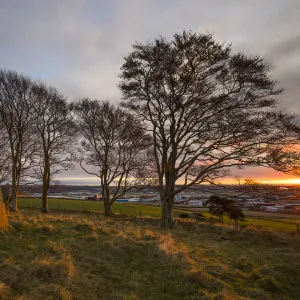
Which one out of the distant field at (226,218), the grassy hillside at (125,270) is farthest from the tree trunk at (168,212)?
the distant field at (226,218)

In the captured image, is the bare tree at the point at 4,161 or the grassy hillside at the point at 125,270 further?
the bare tree at the point at 4,161

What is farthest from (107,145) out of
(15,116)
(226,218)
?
(226,218)

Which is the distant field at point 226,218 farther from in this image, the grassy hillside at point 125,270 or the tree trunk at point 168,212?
the grassy hillside at point 125,270

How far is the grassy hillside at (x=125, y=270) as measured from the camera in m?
5.78

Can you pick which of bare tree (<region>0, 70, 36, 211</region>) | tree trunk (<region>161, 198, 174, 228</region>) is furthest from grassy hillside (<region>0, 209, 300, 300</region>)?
bare tree (<region>0, 70, 36, 211</region>)

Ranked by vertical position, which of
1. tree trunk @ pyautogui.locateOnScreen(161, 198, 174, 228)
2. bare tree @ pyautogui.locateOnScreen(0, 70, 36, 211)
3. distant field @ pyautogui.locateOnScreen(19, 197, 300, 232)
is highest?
bare tree @ pyautogui.locateOnScreen(0, 70, 36, 211)

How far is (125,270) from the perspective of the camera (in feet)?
24.5

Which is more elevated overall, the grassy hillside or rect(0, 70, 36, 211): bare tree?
rect(0, 70, 36, 211): bare tree

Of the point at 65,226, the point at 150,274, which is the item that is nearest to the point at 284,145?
the point at 150,274

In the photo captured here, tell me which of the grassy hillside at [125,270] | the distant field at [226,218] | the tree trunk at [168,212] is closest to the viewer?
the grassy hillside at [125,270]

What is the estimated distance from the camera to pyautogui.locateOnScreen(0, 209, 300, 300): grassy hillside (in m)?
5.78

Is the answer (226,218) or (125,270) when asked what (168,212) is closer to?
(125,270)

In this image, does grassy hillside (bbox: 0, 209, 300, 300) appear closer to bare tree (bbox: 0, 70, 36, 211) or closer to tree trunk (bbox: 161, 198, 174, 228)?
tree trunk (bbox: 161, 198, 174, 228)

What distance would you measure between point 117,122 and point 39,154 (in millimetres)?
9320
